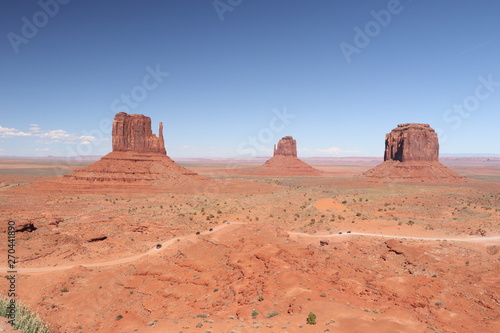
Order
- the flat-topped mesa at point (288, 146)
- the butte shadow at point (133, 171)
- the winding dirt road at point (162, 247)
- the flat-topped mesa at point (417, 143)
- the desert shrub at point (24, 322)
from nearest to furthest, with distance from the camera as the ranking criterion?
the desert shrub at point (24, 322)
the winding dirt road at point (162, 247)
the butte shadow at point (133, 171)
the flat-topped mesa at point (417, 143)
the flat-topped mesa at point (288, 146)

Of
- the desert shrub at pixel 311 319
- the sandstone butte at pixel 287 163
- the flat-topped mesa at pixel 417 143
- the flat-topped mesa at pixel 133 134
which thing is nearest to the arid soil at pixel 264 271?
the desert shrub at pixel 311 319

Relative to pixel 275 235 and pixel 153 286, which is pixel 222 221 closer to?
pixel 275 235

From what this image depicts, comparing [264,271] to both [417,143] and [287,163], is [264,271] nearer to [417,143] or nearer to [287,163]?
[417,143]

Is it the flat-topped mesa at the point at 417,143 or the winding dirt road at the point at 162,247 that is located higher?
the flat-topped mesa at the point at 417,143

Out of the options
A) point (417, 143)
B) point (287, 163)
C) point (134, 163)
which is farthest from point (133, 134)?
point (287, 163)

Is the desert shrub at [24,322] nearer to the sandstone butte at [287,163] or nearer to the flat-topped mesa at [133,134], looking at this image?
the flat-topped mesa at [133,134]

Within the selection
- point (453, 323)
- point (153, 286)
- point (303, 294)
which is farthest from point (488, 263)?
point (153, 286)
